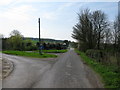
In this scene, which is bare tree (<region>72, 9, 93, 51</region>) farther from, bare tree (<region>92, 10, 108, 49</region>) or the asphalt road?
the asphalt road

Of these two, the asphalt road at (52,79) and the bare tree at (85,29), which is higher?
the bare tree at (85,29)

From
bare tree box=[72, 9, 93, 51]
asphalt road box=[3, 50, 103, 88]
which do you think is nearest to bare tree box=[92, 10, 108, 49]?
bare tree box=[72, 9, 93, 51]

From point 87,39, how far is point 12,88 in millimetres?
29296

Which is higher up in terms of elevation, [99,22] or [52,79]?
[99,22]

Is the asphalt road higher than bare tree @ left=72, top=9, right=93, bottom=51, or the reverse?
bare tree @ left=72, top=9, right=93, bottom=51

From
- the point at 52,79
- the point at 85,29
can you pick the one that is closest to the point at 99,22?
the point at 85,29

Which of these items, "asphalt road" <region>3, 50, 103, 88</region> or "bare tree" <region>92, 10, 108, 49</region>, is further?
"bare tree" <region>92, 10, 108, 49</region>

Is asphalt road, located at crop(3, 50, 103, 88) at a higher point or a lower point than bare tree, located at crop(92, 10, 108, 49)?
lower

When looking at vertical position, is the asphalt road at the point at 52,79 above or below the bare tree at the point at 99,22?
below

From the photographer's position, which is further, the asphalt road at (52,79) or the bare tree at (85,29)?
the bare tree at (85,29)

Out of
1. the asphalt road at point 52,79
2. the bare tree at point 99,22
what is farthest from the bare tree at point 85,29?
the asphalt road at point 52,79

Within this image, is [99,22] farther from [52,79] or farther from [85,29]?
[52,79]

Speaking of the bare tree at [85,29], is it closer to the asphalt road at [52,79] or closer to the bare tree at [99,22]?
the bare tree at [99,22]

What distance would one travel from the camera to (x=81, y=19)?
35.5 metres
